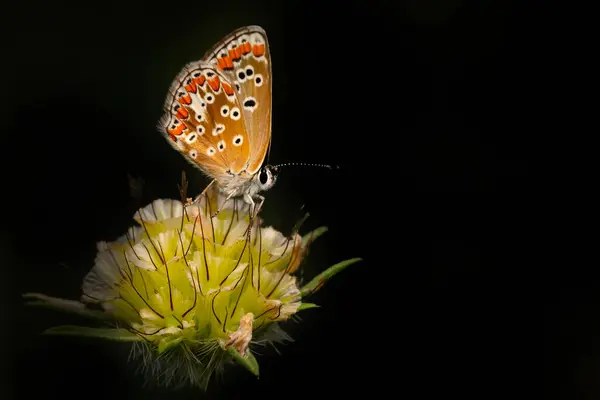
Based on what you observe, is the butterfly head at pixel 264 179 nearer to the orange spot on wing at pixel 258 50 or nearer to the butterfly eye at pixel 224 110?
the butterfly eye at pixel 224 110

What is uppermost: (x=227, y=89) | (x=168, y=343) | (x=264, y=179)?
(x=227, y=89)

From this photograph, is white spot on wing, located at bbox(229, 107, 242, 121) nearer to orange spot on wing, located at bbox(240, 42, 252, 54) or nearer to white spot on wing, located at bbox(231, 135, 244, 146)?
white spot on wing, located at bbox(231, 135, 244, 146)

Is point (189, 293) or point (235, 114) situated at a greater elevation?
point (235, 114)

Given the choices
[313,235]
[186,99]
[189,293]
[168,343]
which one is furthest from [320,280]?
[186,99]

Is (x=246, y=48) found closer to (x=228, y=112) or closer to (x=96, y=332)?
(x=228, y=112)

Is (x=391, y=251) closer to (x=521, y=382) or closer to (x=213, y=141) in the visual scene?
(x=521, y=382)

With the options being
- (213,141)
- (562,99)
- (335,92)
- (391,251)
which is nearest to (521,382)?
(391,251)

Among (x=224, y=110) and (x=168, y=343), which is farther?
(x=224, y=110)
